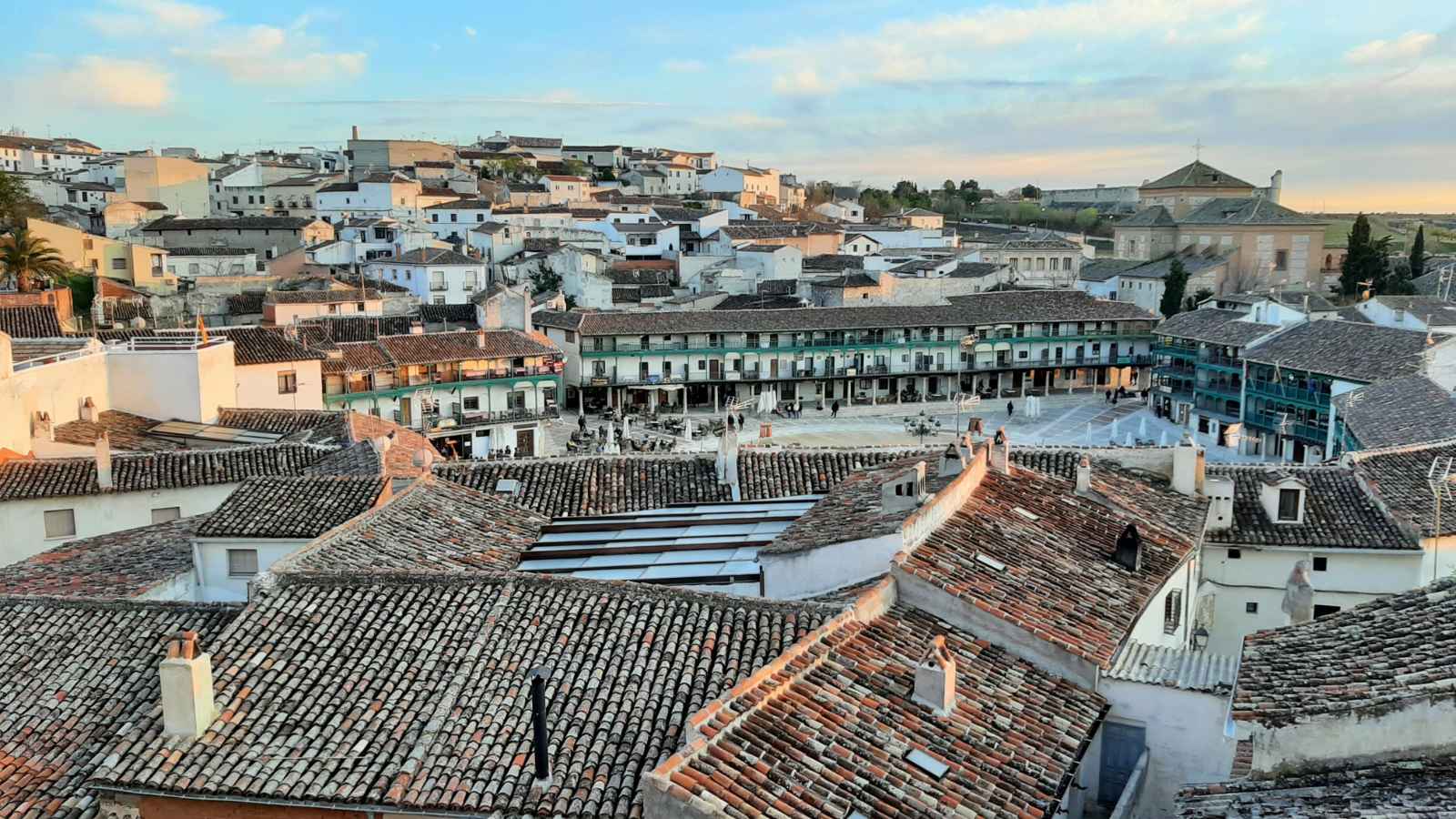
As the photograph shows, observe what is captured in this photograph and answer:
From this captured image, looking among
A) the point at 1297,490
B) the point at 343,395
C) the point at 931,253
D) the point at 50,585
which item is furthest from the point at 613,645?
the point at 931,253

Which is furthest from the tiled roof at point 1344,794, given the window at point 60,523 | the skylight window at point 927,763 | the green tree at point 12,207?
the green tree at point 12,207

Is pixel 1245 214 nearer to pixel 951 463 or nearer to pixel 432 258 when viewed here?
pixel 432 258

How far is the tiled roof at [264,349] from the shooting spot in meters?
37.3

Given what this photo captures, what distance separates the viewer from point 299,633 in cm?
1212

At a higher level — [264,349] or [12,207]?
[12,207]

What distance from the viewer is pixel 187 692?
418 inches

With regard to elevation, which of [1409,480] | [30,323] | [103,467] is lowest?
[1409,480]

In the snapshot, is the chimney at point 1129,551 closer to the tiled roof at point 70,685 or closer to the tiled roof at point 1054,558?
the tiled roof at point 1054,558

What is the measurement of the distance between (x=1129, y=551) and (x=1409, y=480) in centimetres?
1064

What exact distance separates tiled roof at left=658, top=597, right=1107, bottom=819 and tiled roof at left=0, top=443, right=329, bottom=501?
53.9ft

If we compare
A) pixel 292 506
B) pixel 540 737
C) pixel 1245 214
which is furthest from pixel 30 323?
pixel 1245 214

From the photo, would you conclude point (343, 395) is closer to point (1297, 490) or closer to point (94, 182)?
point (1297, 490)

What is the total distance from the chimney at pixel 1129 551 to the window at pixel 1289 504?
7.31 metres

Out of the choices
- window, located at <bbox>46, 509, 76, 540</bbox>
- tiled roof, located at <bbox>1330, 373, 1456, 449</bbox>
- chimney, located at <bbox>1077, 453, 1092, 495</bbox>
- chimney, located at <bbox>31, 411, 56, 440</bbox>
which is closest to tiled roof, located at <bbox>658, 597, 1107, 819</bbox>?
chimney, located at <bbox>1077, 453, 1092, 495</bbox>
